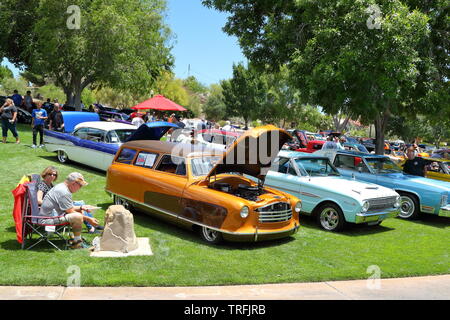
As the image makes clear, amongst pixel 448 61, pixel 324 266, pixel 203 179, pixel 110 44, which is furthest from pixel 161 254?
pixel 110 44

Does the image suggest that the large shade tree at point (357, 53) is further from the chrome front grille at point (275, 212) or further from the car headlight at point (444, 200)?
the chrome front grille at point (275, 212)

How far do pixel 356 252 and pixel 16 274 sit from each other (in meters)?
5.40

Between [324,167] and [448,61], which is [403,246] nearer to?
[324,167]

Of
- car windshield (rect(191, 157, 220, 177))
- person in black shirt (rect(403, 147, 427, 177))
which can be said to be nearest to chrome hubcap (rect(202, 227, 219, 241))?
car windshield (rect(191, 157, 220, 177))

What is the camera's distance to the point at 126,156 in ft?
30.7

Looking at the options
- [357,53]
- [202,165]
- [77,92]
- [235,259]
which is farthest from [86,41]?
[235,259]

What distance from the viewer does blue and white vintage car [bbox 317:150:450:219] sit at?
10.5m

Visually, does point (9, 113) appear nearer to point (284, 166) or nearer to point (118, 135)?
point (118, 135)

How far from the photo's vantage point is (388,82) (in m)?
11.7

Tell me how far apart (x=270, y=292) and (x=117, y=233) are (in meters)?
2.56

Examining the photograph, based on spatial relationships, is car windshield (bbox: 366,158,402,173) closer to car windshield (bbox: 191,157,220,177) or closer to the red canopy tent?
car windshield (bbox: 191,157,220,177)

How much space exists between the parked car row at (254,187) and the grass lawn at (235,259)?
0.35 metres

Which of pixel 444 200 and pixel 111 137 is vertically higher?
pixel 111 137

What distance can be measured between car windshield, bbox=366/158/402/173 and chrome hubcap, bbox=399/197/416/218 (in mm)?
1004
